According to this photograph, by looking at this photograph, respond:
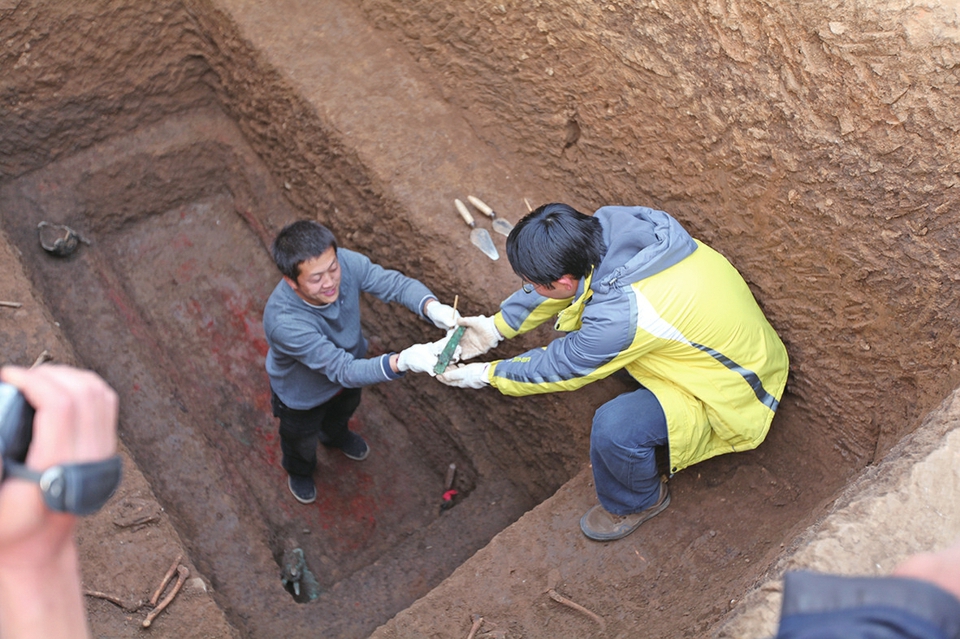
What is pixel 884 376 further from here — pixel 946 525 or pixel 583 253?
pixel 583 253

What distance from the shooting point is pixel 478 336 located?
358cm

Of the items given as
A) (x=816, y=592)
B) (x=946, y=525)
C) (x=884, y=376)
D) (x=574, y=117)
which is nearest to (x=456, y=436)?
(x=574, y=117)

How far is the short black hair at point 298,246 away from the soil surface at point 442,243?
101cm

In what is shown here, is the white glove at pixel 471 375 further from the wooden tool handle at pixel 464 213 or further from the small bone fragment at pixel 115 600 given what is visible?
the small bone fragment at pixel 115 600

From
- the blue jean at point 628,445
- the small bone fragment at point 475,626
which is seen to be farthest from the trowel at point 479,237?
the small bone fragment at point 475,626

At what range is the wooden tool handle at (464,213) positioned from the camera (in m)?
4.06

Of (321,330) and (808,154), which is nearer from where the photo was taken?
(808,154)

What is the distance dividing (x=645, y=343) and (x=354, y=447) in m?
2.20

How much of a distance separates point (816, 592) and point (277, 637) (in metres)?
2.93

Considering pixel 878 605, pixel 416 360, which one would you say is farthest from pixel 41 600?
pixel 416 360

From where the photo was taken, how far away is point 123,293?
4.91 meters

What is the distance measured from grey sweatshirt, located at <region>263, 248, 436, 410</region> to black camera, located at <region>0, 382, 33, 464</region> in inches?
75.6

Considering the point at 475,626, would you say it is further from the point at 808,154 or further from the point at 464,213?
the point at 808,154

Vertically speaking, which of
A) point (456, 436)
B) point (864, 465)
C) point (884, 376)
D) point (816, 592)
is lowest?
point (456, 436)
